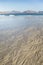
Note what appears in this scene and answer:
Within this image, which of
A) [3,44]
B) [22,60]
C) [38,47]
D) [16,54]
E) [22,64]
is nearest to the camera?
[22,64]

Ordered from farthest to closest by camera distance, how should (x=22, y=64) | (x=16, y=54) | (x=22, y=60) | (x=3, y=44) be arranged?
(x=3, y=44)
(x=16, y=54)
(x=22, y=60)
(x=22, y=64)

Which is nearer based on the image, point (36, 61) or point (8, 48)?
point (36, 61)

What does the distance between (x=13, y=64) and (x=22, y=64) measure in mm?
386

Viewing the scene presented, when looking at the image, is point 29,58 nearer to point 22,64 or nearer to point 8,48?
point 22,64

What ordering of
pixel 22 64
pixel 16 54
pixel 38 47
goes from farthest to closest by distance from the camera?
1. pixel 38 47
2. pixel 16 54
3. pixel 22 64

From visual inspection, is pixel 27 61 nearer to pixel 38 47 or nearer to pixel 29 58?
pixel 29 58

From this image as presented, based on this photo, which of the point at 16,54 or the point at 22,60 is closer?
the point at 22,60

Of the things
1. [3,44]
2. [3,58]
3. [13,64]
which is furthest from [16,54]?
[3,44]

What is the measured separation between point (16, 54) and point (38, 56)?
3.83 ft

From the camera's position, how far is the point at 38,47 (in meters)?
8.77

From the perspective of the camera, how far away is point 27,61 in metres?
6.75

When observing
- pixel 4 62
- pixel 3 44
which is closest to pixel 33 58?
pixel 4 62

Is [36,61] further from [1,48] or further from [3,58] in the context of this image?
[1,48]

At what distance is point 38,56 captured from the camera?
24.0ft
